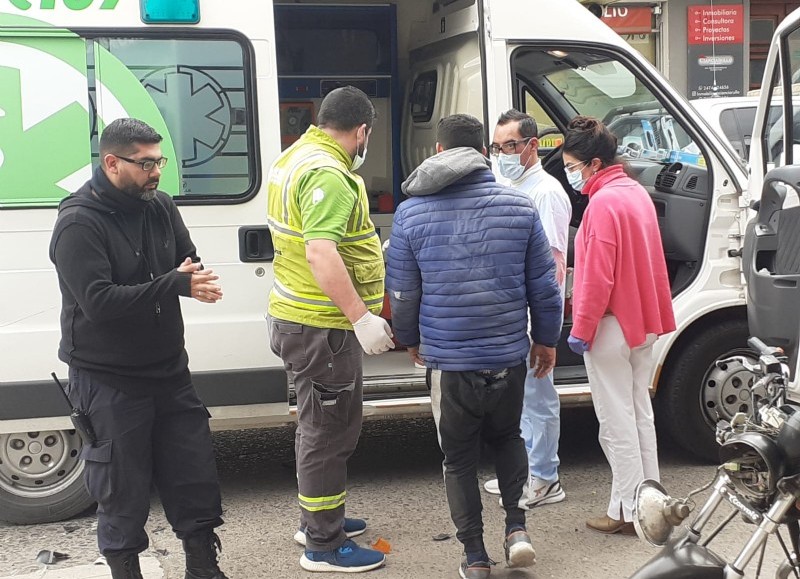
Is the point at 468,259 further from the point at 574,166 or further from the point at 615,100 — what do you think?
the point at 615,100

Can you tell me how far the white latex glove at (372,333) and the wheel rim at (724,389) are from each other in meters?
2.18

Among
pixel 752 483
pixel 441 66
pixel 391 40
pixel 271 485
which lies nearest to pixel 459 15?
pixel 441 66

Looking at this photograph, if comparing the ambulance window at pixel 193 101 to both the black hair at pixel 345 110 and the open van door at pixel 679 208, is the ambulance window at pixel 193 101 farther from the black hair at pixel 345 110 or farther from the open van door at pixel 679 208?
the open van door at pixel 679 208

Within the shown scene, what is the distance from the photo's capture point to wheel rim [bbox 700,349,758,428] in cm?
527

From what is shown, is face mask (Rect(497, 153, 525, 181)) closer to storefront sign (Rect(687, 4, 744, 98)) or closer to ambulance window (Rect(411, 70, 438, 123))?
ambulance window (Rect(411, 70, 438, 123))

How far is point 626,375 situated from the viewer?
4.28 metres

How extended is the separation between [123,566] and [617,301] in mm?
2212

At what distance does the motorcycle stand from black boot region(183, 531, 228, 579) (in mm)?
2030

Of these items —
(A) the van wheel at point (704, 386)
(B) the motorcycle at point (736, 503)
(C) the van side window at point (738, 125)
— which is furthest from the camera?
(C) the van side window at point (738, 125)

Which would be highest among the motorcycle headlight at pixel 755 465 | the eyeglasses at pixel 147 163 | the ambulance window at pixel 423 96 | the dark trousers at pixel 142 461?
the ambulance window at pixel 423 96

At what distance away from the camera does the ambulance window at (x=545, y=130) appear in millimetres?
6086

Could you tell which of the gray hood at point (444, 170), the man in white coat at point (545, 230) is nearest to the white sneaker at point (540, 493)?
the man in white coat at point (545, 230)

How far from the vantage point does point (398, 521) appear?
15.5 feet

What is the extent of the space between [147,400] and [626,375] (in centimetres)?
200
